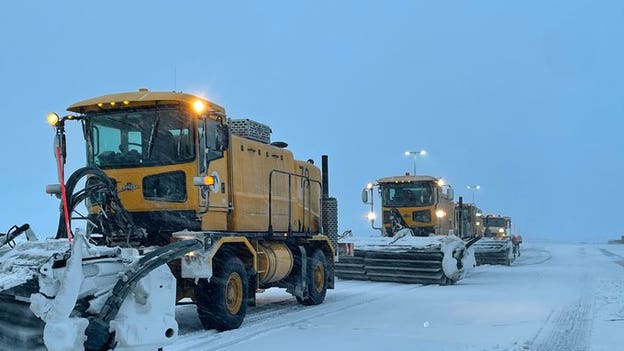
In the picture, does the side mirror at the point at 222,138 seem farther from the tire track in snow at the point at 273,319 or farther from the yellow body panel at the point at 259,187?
the tire track in snow at the point at 273,319

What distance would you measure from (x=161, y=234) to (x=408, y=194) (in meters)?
14.9

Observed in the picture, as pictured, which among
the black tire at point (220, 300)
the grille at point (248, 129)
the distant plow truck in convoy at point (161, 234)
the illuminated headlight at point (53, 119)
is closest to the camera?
the distant plow truck in convoy at point (161, 234)

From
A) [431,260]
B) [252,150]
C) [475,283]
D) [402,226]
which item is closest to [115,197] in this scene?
[252,150]

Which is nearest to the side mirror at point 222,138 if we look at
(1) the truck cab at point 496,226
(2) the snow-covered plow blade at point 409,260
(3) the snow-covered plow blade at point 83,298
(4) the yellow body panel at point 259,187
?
(4) the yellow body panel at point 259,187

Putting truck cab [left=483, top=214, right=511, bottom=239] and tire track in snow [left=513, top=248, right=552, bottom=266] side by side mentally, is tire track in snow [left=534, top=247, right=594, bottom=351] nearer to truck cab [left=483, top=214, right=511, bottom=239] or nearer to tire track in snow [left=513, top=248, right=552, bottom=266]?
tire track in snow [left=513, top=248, right=552, bottom=266]

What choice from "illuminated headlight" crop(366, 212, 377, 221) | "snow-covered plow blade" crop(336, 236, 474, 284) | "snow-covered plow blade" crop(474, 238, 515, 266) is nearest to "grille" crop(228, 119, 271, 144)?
"snow-covered plow blade" crop(336, 236, 474, 284)

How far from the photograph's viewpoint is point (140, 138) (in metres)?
10.3

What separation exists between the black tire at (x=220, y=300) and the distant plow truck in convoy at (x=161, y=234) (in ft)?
0.06

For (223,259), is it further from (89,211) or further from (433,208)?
(433,208)

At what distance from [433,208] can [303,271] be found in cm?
1122

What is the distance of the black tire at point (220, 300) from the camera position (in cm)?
1005

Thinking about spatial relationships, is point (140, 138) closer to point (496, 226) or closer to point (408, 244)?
point (408, 244)

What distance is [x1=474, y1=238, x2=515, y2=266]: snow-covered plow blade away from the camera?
28.9 metres

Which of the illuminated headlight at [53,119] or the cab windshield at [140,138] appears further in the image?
the cab windshield at [140,138]
